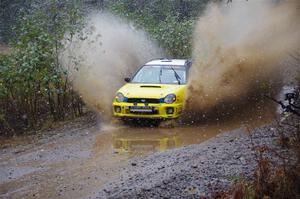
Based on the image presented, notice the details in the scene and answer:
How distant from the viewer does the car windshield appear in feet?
42.8

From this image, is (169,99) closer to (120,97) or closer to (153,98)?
(153,98)

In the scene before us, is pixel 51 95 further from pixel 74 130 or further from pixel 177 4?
pixel 177 4

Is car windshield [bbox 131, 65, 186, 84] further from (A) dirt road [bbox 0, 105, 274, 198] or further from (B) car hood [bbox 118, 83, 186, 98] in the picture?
(A) dirt road [bbox 0, 105, 274, 198]

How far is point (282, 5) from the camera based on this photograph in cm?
1316

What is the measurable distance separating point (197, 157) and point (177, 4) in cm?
2440

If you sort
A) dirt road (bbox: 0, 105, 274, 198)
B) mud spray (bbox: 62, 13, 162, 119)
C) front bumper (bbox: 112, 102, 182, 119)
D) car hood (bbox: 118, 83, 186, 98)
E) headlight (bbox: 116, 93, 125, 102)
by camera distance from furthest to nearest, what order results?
mud spray (bbox: 62, 13, 162, 119) < headlight (bbox: 116, 93, 125, 102) < car hood (bbox: 118, 83, 186, 98) < front bumper (bbox: 112, 102, 182, 119) < dirt road (bbox: 0, 105, 274, 198)

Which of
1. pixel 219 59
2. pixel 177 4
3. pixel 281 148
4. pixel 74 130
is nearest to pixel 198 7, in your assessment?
pixel 177 4

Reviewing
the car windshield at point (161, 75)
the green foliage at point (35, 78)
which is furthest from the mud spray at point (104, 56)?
the car windshield at point (161, 75)

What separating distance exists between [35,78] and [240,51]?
621 centimetres

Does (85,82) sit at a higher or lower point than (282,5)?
lower

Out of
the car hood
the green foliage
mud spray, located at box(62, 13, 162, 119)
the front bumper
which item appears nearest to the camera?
the front bumper

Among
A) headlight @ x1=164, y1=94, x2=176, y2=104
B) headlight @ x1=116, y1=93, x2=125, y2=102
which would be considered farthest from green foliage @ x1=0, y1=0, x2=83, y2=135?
headlight @ x1=164, y1=94, x2=176, y2=104

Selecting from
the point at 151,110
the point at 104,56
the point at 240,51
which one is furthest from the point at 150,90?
the point at 104,56

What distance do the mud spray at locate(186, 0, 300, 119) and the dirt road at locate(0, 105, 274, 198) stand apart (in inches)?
48.9
